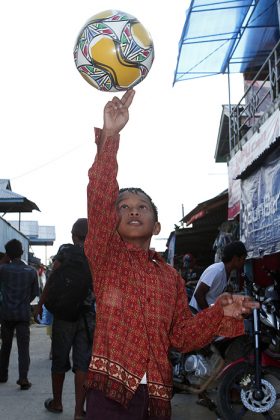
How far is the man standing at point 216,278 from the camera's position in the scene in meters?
5.32

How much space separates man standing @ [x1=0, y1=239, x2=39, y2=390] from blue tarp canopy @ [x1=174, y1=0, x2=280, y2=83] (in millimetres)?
4544

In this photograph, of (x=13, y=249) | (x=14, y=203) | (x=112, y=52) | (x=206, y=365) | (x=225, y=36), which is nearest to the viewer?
(x=112, y=52)

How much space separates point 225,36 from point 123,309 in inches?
325

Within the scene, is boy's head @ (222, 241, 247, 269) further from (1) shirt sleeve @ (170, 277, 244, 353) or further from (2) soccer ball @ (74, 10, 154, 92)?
(1) shirt sleeve @ (170, 277, 244, 353)

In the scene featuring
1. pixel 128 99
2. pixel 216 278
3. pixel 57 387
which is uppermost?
pixel 128 99

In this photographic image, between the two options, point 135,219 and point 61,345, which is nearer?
point 135,219

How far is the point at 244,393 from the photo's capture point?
4.23 metres

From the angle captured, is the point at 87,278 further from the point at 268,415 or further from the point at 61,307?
the point at 268,415

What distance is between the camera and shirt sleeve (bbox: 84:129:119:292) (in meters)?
2.11

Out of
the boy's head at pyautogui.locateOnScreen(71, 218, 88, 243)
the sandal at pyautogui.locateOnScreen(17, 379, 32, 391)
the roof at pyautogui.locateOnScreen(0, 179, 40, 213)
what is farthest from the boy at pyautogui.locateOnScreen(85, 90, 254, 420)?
the roof at pyautogui.locateOnScreen(0, 179, 40, 213)

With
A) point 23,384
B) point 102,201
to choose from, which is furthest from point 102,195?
point 23,384

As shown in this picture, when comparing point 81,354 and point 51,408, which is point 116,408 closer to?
point 81,354

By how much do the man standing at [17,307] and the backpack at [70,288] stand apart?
5.39 ft

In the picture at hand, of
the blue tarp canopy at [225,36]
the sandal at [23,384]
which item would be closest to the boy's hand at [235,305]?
the sandal at [23,384]
